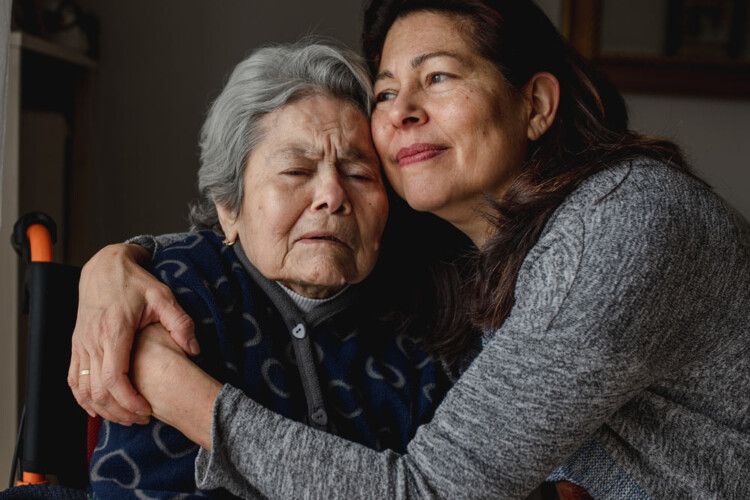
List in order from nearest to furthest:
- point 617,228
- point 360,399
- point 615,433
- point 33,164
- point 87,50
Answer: point 617,228 < point 615,433 < point 360,399 < point 33,164 < point 87,50

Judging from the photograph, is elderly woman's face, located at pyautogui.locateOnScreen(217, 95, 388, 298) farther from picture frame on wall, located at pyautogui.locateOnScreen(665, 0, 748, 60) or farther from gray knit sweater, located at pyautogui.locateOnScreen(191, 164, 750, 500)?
picture frame on wall, located at pyautogui.locateOnScreen(665, 0, 748, 60)

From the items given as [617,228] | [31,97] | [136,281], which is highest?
[31,97]

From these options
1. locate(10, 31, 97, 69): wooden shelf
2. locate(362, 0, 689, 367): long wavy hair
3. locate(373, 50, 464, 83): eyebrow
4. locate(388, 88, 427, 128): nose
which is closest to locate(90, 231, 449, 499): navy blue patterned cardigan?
locate(362, 0, 689, 367): long wavy hair

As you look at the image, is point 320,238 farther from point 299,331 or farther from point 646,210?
point 646,210

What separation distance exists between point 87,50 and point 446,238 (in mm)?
1854

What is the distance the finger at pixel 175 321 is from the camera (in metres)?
1.14

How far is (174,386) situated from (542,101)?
34.7 inches

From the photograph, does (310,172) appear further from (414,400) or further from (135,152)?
(135,152)

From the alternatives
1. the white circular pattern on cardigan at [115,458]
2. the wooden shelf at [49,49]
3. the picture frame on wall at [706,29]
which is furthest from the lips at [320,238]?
the picture frame on wall at [706,29]

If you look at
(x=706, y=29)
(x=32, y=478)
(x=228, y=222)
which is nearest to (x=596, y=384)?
(x=228, y=222)

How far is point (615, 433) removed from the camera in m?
1.13

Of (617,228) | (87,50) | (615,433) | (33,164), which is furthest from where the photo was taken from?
(87,50)

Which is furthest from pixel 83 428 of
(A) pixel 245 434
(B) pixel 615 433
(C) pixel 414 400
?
(B) pixel 615 433

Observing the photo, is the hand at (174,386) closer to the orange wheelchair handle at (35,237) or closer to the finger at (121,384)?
the finger at (121,384)
